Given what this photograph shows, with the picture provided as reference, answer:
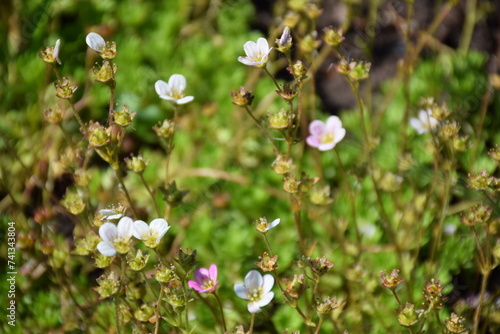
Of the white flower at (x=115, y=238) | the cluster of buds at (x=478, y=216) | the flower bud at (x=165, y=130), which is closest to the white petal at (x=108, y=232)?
the white flower at (x=115, y=238)

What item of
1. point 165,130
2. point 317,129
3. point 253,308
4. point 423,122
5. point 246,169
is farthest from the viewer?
point 246,169

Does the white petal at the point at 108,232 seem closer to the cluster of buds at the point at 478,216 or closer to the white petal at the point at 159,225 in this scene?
the white petal at the point at 159,225

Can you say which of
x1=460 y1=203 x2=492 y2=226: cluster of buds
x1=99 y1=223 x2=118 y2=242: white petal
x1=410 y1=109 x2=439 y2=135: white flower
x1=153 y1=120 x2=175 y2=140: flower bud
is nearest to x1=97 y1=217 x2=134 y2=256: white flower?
x1=99 y1=223 x2=118 y2=242: white petal

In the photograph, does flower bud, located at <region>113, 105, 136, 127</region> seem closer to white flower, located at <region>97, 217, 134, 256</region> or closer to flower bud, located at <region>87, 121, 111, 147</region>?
flower bud, located at <region>87, 121, 111, 147</region>

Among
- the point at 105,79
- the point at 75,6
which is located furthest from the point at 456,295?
→ the point at 75,6

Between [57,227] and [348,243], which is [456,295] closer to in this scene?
[348,243]

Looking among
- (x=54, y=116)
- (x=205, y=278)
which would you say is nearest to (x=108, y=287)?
(x=205, y=278)

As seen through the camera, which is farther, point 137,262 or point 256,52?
point 256,52

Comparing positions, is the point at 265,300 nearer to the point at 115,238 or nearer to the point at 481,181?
the point at 115,238
